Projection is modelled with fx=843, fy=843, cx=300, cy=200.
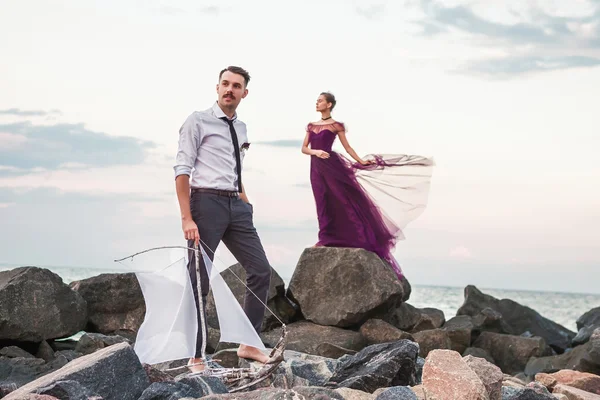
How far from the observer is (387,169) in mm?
11945

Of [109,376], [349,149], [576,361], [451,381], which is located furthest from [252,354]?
[576,361]

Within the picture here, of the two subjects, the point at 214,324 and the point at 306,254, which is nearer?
the point at 214,324

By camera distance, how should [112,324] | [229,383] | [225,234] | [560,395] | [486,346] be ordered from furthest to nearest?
[486,346], [112,324], [560,395], [225,234], [229,383]

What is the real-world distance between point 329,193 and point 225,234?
5052mm

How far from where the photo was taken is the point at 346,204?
462 inches

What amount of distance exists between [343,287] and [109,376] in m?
5.85

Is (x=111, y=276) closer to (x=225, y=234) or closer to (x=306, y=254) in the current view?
(x=306, y=254)

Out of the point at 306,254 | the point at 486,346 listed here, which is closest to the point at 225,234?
the point at 306,254

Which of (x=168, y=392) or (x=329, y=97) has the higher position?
(x=329, y=97)

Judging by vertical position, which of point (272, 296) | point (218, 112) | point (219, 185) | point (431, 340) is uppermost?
point (218, 112)

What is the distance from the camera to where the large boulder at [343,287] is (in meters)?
11.1

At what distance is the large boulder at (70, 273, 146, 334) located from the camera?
980 cm

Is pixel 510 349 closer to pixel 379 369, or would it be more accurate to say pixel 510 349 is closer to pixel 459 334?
pixel 459 334

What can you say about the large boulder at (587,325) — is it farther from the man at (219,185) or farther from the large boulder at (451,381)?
the man at (219,185)
